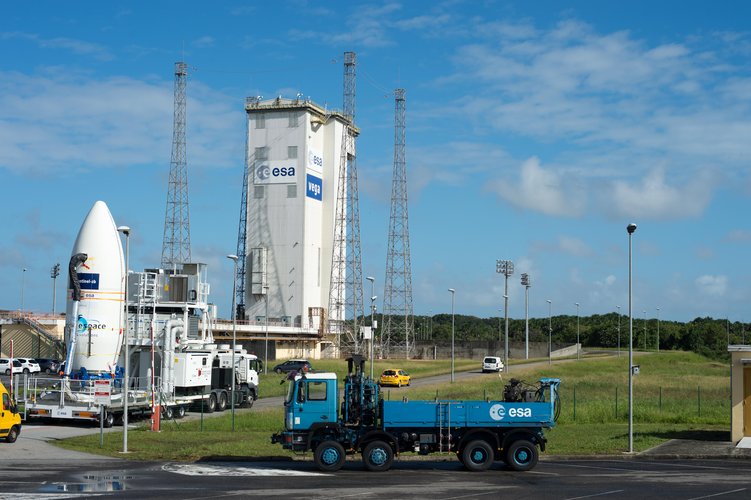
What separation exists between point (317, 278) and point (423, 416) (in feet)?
286

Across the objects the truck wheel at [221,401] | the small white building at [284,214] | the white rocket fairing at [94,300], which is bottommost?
the truck wheel at [221,401]

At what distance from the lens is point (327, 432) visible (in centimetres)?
2788

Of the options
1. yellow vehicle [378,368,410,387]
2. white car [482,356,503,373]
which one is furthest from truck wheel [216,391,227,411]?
white car [482,356,503,373]

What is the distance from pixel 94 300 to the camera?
4575 cm

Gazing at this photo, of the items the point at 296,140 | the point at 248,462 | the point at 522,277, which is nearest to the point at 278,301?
the point at 296,140

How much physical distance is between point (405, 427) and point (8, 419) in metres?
15.4

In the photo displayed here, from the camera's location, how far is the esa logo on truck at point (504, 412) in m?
27.4

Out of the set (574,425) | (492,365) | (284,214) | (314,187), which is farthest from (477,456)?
(314,187)

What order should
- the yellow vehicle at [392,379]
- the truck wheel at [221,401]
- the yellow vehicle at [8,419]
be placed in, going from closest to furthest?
the yellow vehicle at [8,419] < the truck wheel at [221,401] < the yellow vehicle at [392,379]

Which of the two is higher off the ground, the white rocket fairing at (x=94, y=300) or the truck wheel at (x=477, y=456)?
the white rocket fairing at (x=94, y=300)

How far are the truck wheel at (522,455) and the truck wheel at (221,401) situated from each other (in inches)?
1049

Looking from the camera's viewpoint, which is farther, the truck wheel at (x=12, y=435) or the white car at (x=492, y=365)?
the white car at (x=492, y=365)

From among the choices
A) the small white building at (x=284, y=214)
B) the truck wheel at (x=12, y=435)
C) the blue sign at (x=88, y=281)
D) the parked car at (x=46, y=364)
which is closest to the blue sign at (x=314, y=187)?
the small white building at (x=284, y=214)

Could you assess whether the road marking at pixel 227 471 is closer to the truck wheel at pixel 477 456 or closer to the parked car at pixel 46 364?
the truck wheel at pixel 477 456
